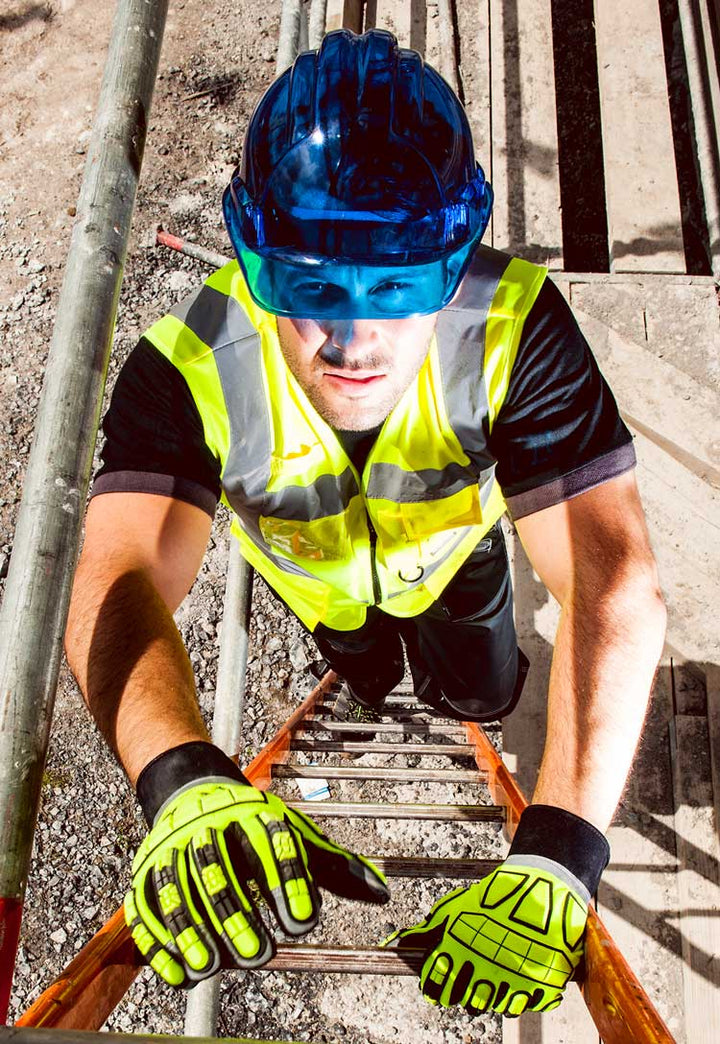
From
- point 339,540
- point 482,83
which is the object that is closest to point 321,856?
point 339,540

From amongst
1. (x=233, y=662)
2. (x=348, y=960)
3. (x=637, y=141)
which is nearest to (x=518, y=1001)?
(x=348, y=960)

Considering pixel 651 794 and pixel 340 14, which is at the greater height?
pixel 340 14

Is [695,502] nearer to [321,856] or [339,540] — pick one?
[339,540]

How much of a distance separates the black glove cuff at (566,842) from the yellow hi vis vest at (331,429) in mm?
957

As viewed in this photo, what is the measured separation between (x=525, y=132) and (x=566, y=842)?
5.17m

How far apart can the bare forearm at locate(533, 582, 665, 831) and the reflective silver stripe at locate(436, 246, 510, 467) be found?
0.57m

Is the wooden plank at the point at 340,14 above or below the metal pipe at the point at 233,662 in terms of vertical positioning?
above

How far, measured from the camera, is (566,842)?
171 centimetres

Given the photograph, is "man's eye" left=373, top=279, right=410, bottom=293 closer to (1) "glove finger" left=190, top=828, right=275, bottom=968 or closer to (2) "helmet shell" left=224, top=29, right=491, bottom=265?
(2) "helmet shell" left=224, top=29, right=491, bottom=265

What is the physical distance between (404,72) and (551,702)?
1.66 metres

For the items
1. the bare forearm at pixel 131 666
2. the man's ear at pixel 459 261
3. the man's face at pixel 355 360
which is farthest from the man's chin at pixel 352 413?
the bare forearm at pixel 131 666

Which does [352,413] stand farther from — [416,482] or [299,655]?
[299,655]

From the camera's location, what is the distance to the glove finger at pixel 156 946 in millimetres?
1410

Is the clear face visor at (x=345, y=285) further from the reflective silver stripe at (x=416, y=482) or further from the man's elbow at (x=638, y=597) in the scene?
the man's elbow at (x=638, y=597)
